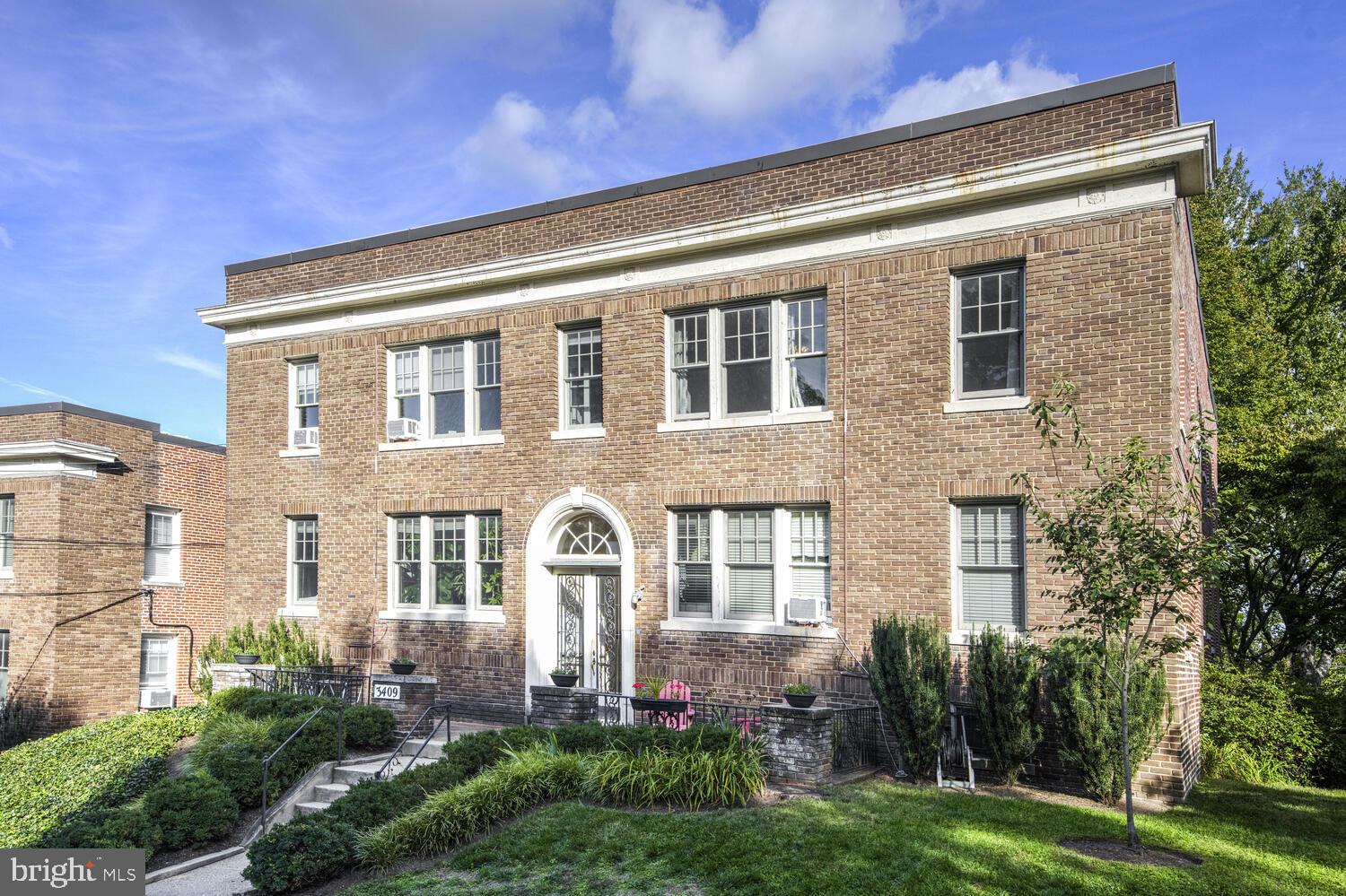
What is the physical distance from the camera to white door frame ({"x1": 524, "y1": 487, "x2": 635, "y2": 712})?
1652 cm

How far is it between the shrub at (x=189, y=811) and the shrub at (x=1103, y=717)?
1014 cm

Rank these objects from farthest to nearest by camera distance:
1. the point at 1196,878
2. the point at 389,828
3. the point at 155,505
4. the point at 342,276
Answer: the point at 155,505 → the point at 342,276 → the point at 389,828 → the point at 1196,878

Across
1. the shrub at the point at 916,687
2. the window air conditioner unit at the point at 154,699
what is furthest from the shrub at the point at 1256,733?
the window air conditioner unit at the point at 154,699

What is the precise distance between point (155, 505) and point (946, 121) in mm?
21186

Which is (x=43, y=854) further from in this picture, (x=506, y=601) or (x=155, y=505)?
(x=155, y=505)

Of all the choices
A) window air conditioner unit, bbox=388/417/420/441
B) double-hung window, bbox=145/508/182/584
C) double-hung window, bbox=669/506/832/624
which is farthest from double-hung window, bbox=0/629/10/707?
double-hung window, bbox=669/506/832/624

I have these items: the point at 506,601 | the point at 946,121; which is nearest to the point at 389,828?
the point at 506,601

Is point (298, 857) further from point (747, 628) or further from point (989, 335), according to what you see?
point (989, 335)

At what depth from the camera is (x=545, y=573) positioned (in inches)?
674

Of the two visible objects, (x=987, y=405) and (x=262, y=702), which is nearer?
(x=987, y=405)

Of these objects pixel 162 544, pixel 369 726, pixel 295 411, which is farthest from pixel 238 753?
pixel 162 544

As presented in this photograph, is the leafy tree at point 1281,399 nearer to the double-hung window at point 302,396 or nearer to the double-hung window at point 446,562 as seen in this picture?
the double-hung window at point 446,562

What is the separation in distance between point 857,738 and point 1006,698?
211cm

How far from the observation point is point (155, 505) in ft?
82.4
